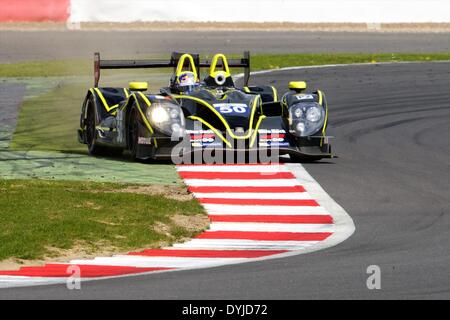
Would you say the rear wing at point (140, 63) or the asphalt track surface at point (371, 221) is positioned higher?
the rear wing at point (140, 63)

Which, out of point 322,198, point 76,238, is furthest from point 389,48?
point 76,238

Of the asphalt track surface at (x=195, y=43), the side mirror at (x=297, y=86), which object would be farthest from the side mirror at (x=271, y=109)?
the asphalt track surface at (x=195, y=43)

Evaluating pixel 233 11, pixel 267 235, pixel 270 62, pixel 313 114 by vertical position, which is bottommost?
pixel 267 235

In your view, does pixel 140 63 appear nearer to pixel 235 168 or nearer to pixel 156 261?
pixel 235 168

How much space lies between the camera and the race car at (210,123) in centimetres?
1619

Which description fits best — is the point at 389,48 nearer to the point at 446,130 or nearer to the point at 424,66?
the point at 424,66

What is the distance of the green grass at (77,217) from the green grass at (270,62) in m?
15.4

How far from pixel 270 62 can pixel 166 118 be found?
15.0 metres

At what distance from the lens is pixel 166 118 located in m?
16.2

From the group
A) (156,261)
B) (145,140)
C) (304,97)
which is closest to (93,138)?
(145,140)

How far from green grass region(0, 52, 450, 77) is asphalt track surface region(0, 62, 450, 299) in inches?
215

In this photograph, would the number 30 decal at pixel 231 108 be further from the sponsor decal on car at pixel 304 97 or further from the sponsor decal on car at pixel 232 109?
the sponsor decal on car at pixel 304 97

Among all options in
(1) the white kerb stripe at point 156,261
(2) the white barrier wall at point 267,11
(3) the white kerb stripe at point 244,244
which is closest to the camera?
(1) the white kerb stripe at point 156,261

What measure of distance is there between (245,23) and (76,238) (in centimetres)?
2984
